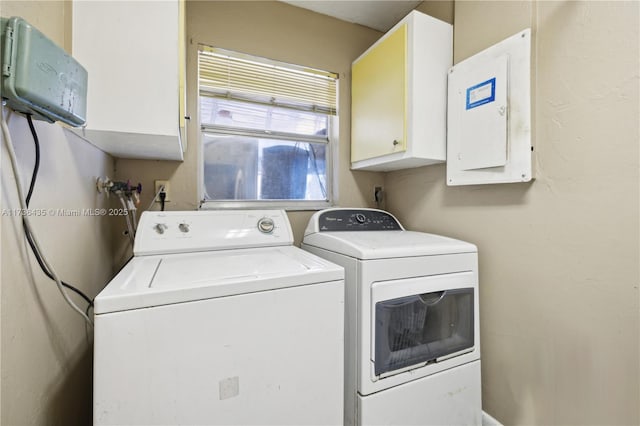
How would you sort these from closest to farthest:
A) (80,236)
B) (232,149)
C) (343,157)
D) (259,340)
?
(259,340), (80,236), (232,149), (343,157)

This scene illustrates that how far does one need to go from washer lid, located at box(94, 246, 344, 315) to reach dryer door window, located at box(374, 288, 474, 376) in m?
0.40

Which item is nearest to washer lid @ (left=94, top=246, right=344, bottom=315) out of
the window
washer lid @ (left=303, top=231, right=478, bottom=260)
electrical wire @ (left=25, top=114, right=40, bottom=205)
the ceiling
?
washer lid @ (left=303, top=231, right=478, bottom=260)

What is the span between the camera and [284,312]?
2.91 ft

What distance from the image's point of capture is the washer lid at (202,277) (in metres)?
0.73

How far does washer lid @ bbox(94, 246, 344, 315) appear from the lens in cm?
73

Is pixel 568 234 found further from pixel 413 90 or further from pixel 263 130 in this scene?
pixel 263 130

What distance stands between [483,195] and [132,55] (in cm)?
175

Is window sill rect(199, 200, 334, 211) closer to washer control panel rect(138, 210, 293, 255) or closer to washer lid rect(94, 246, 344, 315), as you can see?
washer control panel rect(138, 210, 293, 255)

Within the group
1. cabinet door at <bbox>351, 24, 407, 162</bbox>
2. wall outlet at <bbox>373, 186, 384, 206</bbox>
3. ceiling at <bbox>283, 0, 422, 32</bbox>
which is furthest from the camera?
wall outlet at <bbox>373, 186, 384, 206</bbox>

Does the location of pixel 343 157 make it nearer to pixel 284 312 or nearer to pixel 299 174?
pixel 299 174

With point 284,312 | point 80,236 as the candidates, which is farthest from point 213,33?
point 284,312

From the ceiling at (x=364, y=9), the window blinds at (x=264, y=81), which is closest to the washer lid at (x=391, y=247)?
the window blinds at (x=264, y=81)

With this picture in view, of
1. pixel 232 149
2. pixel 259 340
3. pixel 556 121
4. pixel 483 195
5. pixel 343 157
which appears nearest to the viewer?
pixel 259 340

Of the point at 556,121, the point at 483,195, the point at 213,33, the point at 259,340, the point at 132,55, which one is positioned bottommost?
the point at 259,340
